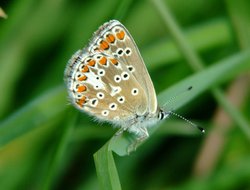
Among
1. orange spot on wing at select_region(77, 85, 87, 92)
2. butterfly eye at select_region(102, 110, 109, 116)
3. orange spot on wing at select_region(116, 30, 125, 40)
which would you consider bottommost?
butterfly eye at select_region(102, 110, 109, 116)

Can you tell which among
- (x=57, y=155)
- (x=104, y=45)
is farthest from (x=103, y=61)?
(x=57, y=155)

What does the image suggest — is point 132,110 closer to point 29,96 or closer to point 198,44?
point 198,44

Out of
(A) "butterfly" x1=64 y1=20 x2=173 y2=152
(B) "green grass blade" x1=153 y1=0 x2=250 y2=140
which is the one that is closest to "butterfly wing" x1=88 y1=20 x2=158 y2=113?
(A) "butterfly" x1=64 y1=20 x2=173 y2=152

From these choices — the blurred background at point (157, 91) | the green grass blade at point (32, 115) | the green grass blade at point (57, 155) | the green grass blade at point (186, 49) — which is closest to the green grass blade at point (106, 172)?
the green grass blade at point (57, 155)

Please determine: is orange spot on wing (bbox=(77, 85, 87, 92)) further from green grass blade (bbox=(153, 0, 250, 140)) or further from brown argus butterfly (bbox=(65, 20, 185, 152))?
green grass blade (bbox=(153, 0, 250, 140))

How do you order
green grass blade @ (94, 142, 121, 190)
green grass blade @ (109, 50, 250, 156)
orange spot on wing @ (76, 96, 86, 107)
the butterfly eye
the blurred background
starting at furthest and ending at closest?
the blurred background < the butterfly eye < orange spot on wing @ (76, 96, 86, 107) < green grass blade @ (109, 50, 250, 156) < green grass blade @ (94, 142, 121, 190)

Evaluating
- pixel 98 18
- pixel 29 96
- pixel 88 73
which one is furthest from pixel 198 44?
pixel 29 96
